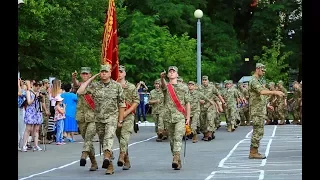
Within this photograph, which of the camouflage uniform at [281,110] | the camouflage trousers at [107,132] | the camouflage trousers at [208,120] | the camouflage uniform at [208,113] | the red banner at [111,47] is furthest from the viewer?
the camouflage uniform at [281,110]

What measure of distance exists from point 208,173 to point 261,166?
5.48ft

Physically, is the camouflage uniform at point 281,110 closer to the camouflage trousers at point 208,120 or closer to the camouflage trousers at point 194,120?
the camouflage trousers at point 208,120

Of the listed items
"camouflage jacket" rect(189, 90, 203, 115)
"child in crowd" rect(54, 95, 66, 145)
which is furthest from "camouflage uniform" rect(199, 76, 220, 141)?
"child in crowd" rect(54, 95, 66, 145)

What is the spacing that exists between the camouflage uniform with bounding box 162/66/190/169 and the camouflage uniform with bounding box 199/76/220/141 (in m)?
10.3

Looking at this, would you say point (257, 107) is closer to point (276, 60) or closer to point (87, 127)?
point (87, 127)

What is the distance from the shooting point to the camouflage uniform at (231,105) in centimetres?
3306

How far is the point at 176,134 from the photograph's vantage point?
15.6 meters

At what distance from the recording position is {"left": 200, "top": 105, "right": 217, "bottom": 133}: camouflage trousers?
88.2 ft

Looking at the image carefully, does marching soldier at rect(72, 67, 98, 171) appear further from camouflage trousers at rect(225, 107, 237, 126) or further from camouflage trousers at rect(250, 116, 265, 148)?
camouflage trousers at rect(225, 107, 237, 126)

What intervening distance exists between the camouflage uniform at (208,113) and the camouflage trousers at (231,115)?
4.25 metres

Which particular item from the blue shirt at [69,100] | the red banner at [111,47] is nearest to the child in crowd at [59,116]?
the blue shirt at [69,100]

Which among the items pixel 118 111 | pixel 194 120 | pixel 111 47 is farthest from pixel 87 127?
pixel 194 120

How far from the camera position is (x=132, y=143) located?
1004 inches
